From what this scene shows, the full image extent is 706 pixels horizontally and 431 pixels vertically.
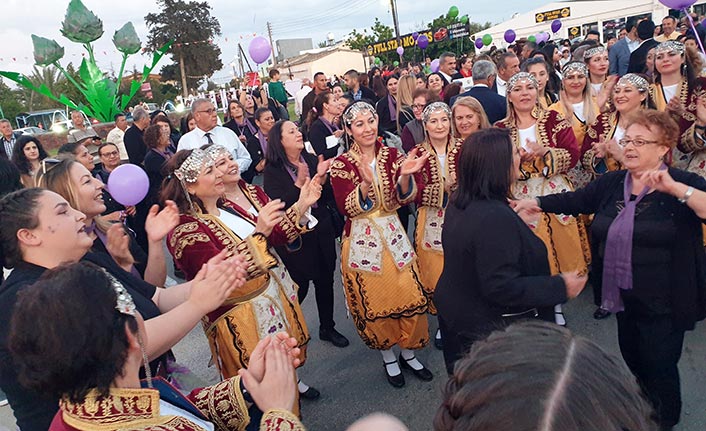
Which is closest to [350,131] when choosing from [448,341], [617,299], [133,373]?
[448,341]

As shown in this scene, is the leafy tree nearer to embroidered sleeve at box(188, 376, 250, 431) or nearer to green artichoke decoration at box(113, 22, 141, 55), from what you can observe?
green artichoke decoration at box(113, 22, 141, 55)

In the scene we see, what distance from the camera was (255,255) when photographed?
93.9 inches

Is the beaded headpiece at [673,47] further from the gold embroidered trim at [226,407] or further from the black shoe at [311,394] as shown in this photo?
the gold embroidered trim at [226,407]

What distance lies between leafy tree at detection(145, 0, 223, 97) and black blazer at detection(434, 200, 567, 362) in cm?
4251

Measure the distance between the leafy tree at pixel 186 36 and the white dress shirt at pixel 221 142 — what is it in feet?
126

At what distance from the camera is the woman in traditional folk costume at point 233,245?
8.00ft

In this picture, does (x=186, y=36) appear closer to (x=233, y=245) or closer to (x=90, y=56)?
(x=90, y=56)

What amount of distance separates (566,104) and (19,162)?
5.64 metres

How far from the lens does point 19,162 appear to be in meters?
5.31

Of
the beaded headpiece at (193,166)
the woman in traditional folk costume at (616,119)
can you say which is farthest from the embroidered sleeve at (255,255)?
the woman in traditional folk costume at (616,119)

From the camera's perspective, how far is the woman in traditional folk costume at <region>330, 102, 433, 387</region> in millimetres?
3014

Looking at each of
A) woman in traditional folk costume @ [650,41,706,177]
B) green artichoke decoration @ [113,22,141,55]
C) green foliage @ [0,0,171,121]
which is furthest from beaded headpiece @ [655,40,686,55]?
green artichoke decoration @ [113,22,141,55]

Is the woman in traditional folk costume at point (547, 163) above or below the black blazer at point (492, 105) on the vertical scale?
below

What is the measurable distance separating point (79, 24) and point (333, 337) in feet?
68.9
